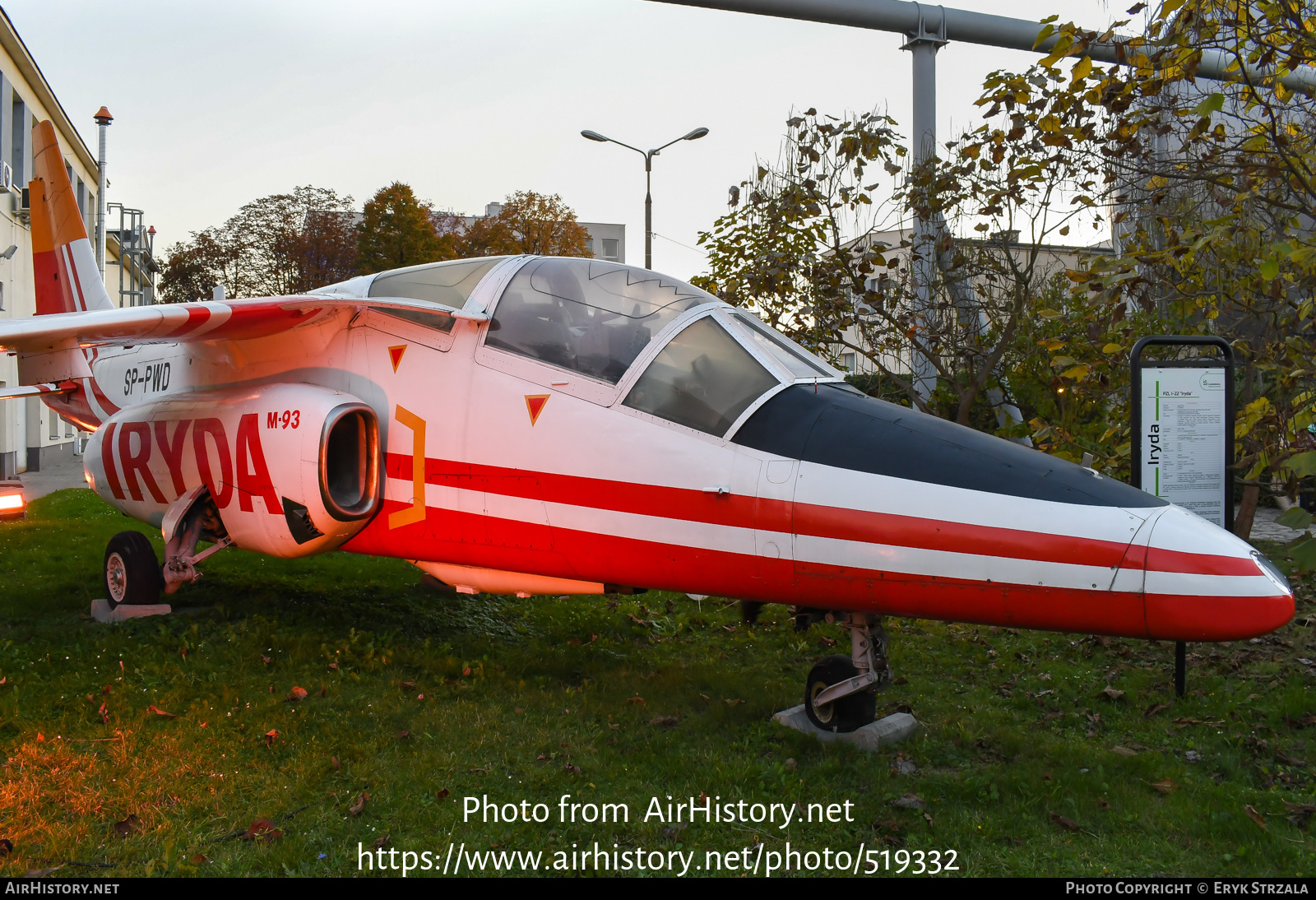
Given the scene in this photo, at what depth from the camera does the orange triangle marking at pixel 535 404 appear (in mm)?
4965

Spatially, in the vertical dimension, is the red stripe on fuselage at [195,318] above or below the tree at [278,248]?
below

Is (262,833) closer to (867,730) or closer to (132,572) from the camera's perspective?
(867,730)

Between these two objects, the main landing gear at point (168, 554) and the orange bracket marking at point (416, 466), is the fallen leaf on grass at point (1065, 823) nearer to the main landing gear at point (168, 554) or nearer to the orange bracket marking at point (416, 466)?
the orange bracket marking at point (416, 466)

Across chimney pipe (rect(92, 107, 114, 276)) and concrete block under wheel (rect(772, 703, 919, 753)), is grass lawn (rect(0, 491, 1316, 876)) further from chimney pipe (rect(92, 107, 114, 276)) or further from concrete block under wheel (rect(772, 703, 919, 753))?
chimney pipe (rect(92, 107, 114, 276))

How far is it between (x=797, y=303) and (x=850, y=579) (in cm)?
Result: 786

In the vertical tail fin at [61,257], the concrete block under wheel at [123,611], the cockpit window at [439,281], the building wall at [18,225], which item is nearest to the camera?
the cockpit window at [439,281]

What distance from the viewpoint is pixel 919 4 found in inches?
453

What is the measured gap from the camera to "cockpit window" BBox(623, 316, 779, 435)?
14.8ft

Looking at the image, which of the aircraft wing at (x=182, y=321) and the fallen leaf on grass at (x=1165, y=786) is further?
the aircraft wing at (x=182, y=321)

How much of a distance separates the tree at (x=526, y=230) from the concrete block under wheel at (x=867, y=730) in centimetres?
3593

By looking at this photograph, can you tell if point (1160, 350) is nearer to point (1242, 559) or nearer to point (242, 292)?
point (1242, 559)

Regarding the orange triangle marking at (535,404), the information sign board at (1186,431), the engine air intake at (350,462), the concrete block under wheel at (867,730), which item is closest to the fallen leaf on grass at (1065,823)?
the concrete block under wheel at (867,730)

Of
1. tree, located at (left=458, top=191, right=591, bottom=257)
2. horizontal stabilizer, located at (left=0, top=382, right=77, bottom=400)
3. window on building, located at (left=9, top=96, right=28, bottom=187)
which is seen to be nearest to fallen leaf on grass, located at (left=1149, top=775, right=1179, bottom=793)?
horizontal stabilizer, located at (left=0, top=382, right=77, bottom=400)

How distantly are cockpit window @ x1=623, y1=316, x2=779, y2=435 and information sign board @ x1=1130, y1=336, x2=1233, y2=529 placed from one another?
2858 mm
